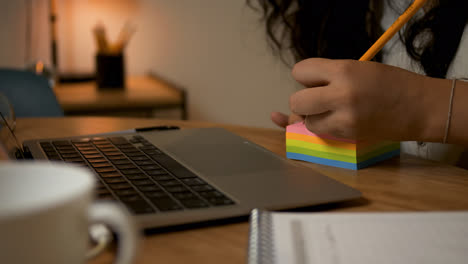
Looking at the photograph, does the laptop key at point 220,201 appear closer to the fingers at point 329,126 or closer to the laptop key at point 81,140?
the fingers at point 329,126

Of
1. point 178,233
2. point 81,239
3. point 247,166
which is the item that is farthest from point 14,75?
point 81,239

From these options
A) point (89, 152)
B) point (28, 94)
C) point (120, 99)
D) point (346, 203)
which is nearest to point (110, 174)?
point (89, 152)

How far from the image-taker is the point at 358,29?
43.1 inches

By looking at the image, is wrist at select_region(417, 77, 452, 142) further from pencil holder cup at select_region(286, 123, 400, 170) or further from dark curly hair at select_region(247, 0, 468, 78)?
dark curly hair at select_region(247, 0, 468, 78)

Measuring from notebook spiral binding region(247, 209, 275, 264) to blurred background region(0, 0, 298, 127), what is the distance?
1.13 meters

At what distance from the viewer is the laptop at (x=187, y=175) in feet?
1.34

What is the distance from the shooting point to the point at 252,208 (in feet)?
1.37

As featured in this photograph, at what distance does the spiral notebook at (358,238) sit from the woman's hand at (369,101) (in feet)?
0.58

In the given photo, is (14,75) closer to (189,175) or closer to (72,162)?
(72,162)

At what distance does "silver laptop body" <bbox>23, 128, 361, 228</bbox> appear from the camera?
401 millimetres

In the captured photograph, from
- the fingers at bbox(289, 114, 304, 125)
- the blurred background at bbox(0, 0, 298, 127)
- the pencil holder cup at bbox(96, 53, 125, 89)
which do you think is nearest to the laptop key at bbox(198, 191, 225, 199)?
the fingers at bbox(289, 114, 304, 125)

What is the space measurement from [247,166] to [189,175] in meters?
0.08

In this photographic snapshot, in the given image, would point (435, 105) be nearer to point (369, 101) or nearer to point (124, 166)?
point (369, 101)

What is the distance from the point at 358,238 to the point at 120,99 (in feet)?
4.71
